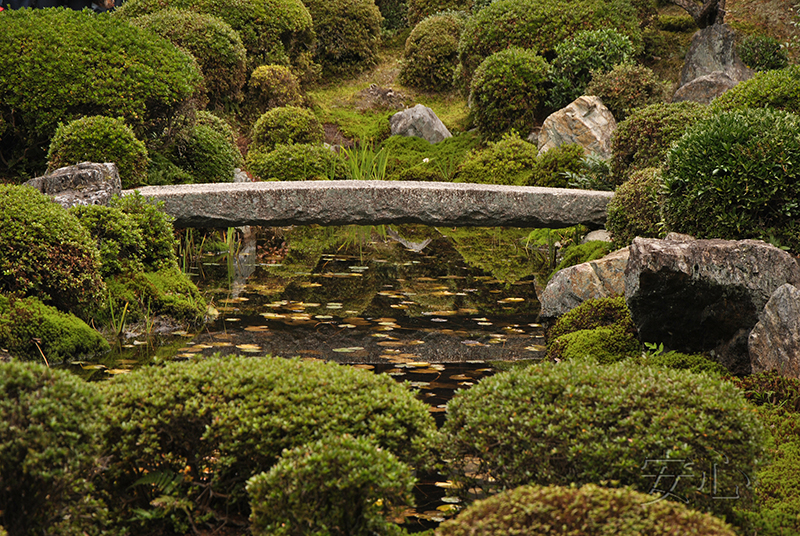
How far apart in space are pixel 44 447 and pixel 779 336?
4.34m

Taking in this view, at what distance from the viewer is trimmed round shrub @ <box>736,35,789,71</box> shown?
14.5 metres

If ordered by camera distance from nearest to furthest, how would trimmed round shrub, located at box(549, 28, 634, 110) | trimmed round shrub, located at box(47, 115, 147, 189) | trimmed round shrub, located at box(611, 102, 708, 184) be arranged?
trimmed round shrub, located at box(47, 115, 147, 189), trimmed round shrub, located at box(611, 102, 708, 184), trimmed round shrub, located at box(549, 28, 634, 110)

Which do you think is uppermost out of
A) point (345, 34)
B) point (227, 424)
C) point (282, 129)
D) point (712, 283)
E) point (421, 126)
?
point (345, 34)

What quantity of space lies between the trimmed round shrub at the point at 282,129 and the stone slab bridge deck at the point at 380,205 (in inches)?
183

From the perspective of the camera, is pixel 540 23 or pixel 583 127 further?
pixel 540 23

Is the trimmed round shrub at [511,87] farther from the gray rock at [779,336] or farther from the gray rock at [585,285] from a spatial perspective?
the gray rock at [779,336]

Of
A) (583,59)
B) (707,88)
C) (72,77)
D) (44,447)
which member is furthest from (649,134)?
(44,447)

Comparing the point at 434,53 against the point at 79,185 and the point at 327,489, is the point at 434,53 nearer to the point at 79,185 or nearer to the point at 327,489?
the point at 79,185

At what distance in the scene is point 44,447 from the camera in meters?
2.45

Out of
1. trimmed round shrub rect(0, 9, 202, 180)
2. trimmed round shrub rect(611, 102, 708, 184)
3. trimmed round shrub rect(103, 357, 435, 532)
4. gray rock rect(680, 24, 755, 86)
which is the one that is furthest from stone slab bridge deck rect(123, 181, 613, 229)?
gray rock rect(680, 24, 755, 86)

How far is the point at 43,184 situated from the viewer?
753 centimetres

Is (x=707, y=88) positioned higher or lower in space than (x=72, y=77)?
higher

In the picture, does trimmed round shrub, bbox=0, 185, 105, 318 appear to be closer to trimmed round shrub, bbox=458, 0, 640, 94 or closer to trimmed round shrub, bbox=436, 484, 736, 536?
trimmed round shrub, bbox=436, 484, 736, 536

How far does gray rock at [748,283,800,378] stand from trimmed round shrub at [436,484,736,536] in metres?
2.66
